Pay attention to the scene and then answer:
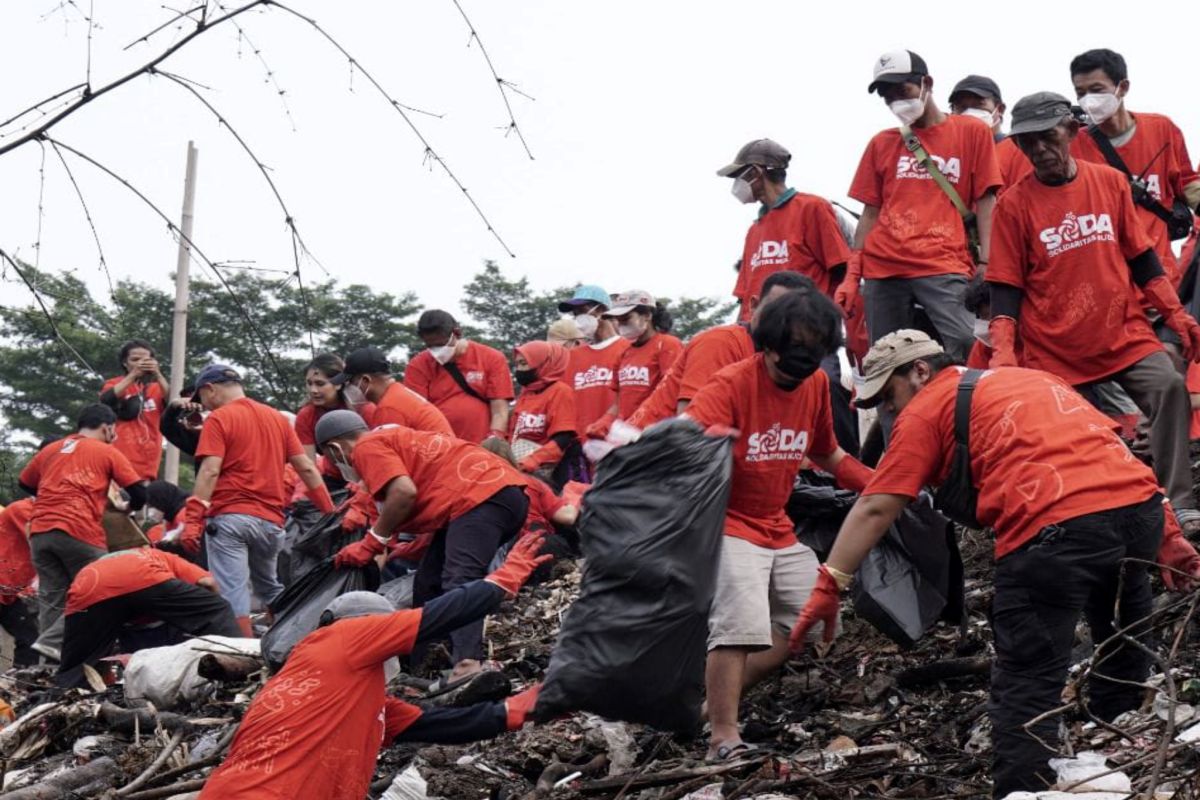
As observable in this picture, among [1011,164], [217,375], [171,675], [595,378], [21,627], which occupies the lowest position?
[21,627]

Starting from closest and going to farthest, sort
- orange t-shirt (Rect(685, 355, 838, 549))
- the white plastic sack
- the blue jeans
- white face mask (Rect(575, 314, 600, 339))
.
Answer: orange t-shirt (Rect(685, 355, 838, 549)) → the white plastic sack → the blue jeans → white face mask (Rect(575, 314, 600, 339))

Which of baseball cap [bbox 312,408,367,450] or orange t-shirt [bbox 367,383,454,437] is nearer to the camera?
baseball cap [bbox 312,408,367,450]

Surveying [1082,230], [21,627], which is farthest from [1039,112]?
[21,627]

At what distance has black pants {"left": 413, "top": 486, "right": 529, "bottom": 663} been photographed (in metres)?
→ 7.20

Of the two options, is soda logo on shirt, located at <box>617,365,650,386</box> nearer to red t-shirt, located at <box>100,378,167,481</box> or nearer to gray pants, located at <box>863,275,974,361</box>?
gray pants, located at <box>863,275,974,361</box>

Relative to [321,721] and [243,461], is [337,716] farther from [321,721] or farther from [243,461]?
[243,461]

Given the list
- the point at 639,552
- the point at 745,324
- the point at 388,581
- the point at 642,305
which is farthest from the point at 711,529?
the point at 642,305

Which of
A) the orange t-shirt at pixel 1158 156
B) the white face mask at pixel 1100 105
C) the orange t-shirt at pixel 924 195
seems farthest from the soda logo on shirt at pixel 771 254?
the white face mask at pixel 1100 105

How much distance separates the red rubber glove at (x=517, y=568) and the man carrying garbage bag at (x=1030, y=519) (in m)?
1.19

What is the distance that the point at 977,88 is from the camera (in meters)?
7.98

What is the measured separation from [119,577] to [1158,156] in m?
5.88

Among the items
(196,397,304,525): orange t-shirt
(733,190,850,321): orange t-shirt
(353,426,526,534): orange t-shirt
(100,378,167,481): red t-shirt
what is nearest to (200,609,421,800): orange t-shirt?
(353,426,526,534): orange t-shirt

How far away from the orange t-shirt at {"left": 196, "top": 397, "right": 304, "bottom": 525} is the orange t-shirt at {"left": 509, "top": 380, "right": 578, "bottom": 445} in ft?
5.24

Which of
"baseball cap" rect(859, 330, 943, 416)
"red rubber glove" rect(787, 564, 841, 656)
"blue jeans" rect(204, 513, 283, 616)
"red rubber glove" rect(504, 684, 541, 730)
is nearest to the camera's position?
"red rubber glove" rect(787, 564, 841, 656)
